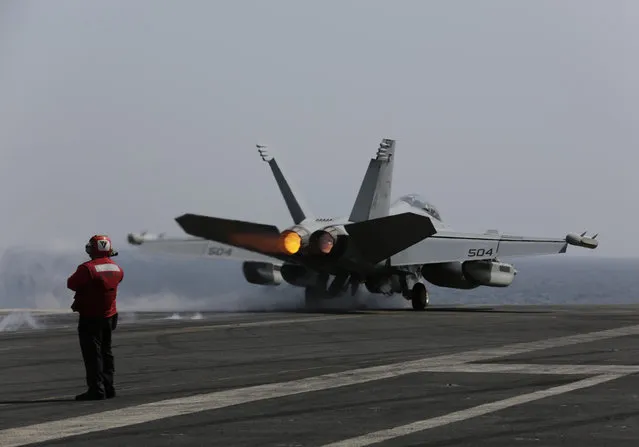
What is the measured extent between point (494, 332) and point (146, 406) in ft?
48.3

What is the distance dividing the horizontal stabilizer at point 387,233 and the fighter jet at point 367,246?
32mm

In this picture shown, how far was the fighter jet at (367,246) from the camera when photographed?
119 ft

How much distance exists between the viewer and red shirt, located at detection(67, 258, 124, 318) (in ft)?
47.8

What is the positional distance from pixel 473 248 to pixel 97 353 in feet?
88.5

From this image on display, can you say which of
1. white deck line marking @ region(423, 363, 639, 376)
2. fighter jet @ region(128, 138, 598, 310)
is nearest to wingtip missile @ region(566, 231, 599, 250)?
fighter jet @ region(128, 138, 598, 310)

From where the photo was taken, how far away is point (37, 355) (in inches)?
826

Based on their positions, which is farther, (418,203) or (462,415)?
(418,203)

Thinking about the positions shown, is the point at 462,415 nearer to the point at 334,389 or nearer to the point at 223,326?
the point at 334,389

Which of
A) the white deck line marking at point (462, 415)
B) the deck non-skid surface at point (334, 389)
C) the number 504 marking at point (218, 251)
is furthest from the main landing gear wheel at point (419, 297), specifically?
the white deck line marking at point (462, 415)

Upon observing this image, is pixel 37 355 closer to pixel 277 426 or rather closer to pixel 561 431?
pixel 277 426

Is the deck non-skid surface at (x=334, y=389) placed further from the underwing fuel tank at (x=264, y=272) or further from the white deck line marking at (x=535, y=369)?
the underwing fuel tank at (x=264, y=272)

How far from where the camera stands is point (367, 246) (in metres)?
37.7

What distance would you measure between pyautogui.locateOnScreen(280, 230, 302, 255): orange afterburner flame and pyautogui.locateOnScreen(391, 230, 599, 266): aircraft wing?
5119 millimetres

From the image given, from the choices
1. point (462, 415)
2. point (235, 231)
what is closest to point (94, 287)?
point (462, 415)
